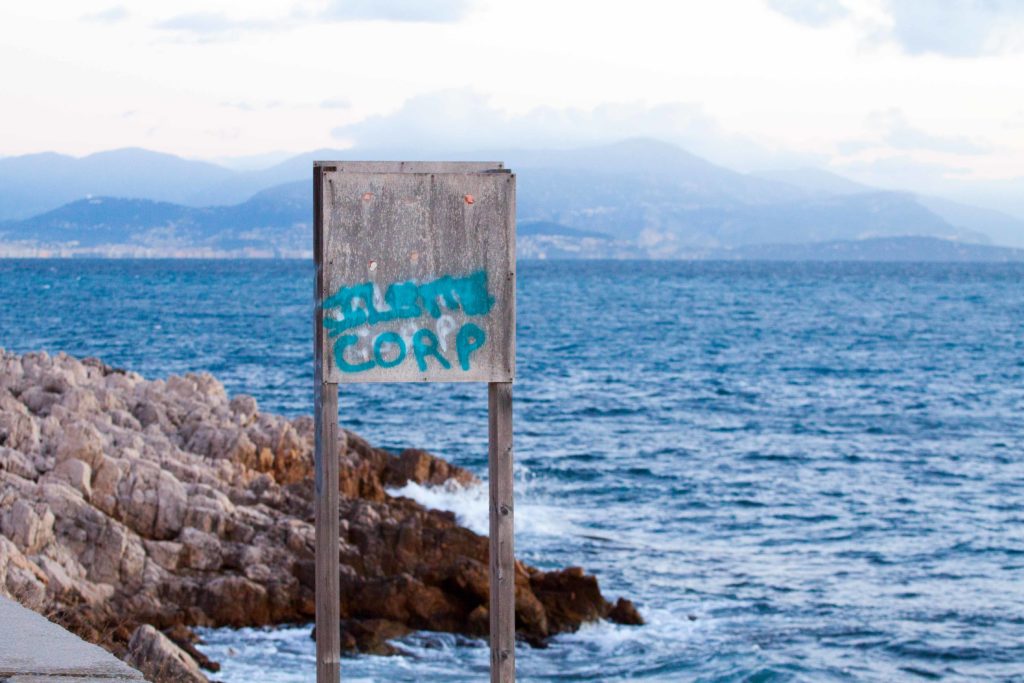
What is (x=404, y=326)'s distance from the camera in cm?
557

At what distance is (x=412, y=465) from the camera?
18.8 m

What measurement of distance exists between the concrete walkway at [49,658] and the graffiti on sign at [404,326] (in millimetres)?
1529

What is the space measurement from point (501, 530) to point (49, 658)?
195 cm

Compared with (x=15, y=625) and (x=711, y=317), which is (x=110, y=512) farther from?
(x=711, y=317)

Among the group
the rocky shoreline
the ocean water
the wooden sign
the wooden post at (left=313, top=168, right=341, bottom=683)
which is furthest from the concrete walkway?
the ocean water

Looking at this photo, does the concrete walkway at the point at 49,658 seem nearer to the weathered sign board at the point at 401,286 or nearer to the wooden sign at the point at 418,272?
the weathered sign board at the point at 401,286

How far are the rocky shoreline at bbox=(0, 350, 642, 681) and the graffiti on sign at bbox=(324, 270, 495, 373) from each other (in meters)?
4.46

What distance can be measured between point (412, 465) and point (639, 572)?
4233 millimetres

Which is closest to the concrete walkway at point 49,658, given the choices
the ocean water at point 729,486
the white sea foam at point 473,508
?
the ocean water at point 729,486

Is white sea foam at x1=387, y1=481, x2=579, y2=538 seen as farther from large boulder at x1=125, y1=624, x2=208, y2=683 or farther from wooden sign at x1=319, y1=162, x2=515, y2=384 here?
wooden sign at x1=319, y1=162, x2=515, y2=384

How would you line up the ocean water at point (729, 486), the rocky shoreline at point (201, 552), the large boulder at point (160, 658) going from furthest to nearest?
the ocean water at point (729, 486), the rocky shoreline at point (201, 552), the large boulder at point (160, 658)

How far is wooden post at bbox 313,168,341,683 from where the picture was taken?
18.2ft

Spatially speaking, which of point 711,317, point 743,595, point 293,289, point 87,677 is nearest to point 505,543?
point 87,677

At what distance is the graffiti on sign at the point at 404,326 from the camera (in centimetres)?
554
